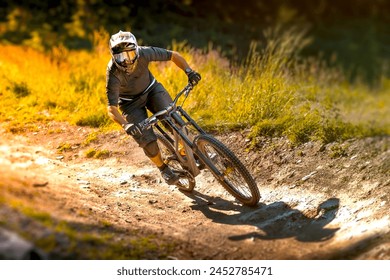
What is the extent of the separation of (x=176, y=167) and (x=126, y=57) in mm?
1569

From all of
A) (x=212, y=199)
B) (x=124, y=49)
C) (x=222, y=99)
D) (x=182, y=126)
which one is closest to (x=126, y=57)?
(x=124, y=49)

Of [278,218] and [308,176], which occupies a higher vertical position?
[308,176]

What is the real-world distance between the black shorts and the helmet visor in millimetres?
536

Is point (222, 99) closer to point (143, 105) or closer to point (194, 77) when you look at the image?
point (143, 105)

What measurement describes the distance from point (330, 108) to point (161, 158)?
265 centimetres

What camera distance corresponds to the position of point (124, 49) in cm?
496

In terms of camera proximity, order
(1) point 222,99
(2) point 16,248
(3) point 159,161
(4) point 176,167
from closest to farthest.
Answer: (2) point 16,248, (3) point 159,161, (4) point 176,167, (1) point 222,99

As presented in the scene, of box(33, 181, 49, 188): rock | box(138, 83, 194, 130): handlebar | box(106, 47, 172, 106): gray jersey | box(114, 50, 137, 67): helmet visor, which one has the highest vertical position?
box(114, 50, 137, 67): helmet visor

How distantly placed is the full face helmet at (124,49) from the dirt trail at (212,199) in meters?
1.26

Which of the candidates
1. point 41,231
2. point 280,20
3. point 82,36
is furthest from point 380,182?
point 280,20

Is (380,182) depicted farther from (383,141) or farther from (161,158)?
(161,158)

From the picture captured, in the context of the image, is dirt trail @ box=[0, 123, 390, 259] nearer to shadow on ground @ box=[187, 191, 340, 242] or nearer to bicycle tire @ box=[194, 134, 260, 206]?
shadow on ground @ box=[187, 191, 340, 242]

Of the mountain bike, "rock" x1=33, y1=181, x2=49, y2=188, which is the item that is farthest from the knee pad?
"rock" x1=33, y1=181, x2=49, y2=188

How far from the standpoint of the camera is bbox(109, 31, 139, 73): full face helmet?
4.94 meters
